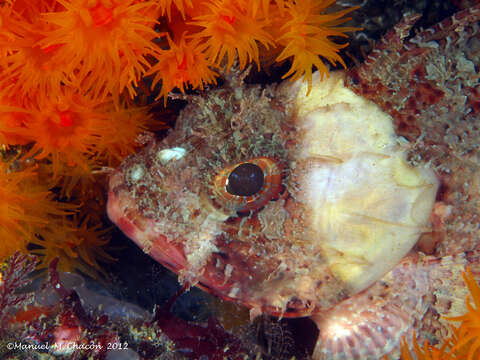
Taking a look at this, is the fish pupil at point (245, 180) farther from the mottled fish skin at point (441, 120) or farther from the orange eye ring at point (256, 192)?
the mottled fish skin at point (441, 120)

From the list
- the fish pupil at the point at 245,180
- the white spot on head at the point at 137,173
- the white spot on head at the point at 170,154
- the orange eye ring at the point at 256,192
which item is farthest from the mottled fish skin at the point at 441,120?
the white spot on head at the point at 137,173

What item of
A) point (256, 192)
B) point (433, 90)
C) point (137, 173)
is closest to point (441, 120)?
point (433, 90)

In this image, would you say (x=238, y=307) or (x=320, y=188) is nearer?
(x=320, y=188)

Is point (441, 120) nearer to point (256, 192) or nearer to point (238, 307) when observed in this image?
point (256, 192)

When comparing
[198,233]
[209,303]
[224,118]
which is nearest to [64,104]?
[224,118]

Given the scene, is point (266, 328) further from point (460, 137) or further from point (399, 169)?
point (460, 137)

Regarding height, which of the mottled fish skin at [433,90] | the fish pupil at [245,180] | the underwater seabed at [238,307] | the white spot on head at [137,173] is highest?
the mottled fish skin at [433,90]

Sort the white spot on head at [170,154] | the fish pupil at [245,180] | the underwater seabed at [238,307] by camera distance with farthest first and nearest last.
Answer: the white spot on head at [170,154] → the fish pupil at [245,180] → the underwater seabed at [238,307]
